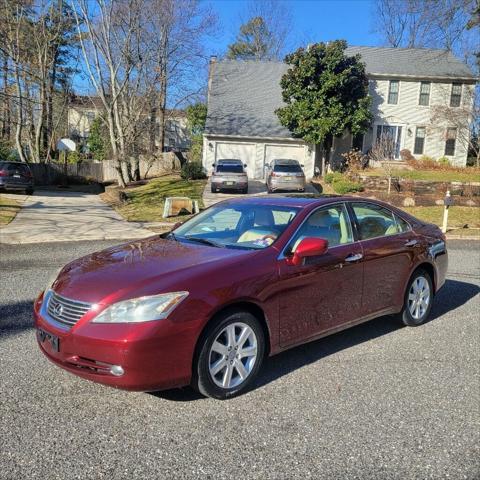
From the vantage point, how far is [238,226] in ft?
15.7

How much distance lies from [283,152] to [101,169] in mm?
13802

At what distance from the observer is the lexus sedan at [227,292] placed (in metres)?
3.36

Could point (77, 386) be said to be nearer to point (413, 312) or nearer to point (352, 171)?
point (413, 312)

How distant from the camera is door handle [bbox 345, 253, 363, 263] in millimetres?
4656

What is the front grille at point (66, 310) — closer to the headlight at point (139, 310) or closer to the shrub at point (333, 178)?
the headlight at point (139, 310)

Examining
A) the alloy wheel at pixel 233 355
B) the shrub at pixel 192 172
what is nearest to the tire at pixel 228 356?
the alloy wheel at pixel 233 355

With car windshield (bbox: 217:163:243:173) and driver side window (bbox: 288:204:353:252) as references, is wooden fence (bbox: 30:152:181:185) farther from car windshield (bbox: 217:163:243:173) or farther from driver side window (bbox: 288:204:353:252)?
driver side window (bbox: 288:204:353:252)

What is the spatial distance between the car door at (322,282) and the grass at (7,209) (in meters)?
11.8

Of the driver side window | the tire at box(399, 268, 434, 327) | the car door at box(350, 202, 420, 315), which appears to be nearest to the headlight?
the driver side window

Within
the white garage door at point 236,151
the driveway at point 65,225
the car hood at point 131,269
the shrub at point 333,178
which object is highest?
the white garage door at point 236,151

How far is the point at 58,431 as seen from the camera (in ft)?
10.6

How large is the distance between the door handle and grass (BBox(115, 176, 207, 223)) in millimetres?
10930

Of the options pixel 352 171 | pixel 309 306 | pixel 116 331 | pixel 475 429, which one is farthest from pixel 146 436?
pixel 352 171

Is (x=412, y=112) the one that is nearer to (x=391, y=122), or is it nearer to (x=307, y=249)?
(x=391, y=122)
